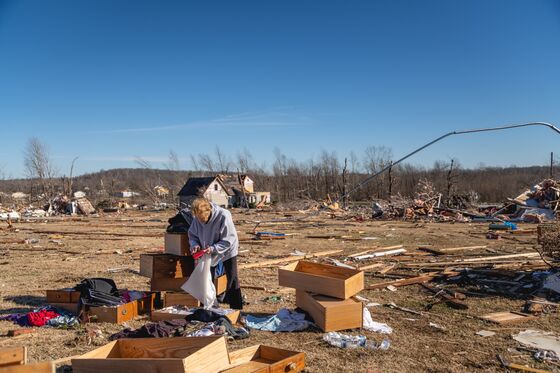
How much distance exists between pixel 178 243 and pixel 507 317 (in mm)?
5129

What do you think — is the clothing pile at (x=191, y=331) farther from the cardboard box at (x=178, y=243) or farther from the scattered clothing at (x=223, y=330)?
the cardboard box at (x=178, y=243)

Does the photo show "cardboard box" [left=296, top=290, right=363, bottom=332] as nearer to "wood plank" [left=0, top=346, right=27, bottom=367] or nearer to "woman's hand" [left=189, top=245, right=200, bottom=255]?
"woman's hand" [left=189, top=245, right=200, bottom=255]

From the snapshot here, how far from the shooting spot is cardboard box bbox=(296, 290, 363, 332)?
617cm

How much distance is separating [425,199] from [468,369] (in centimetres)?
2740

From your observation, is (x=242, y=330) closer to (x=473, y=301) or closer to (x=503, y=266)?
(x=473, y=301)

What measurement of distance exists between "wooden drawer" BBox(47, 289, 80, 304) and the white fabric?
180 centimetres

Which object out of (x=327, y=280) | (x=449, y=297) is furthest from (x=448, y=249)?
(x=327, y=280)

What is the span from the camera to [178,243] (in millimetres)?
7461

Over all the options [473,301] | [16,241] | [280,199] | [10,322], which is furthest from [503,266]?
[280,199]

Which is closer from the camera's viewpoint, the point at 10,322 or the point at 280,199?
the point at 10,322

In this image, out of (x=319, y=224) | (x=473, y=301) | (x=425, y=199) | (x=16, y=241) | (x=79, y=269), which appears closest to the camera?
(x=473, y=301)

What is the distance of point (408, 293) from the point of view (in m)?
8.82

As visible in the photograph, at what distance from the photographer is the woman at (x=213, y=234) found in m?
6.89

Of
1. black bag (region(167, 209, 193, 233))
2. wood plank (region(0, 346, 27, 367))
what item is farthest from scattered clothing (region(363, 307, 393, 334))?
wood plank (region(0, 346, 27, 367))
